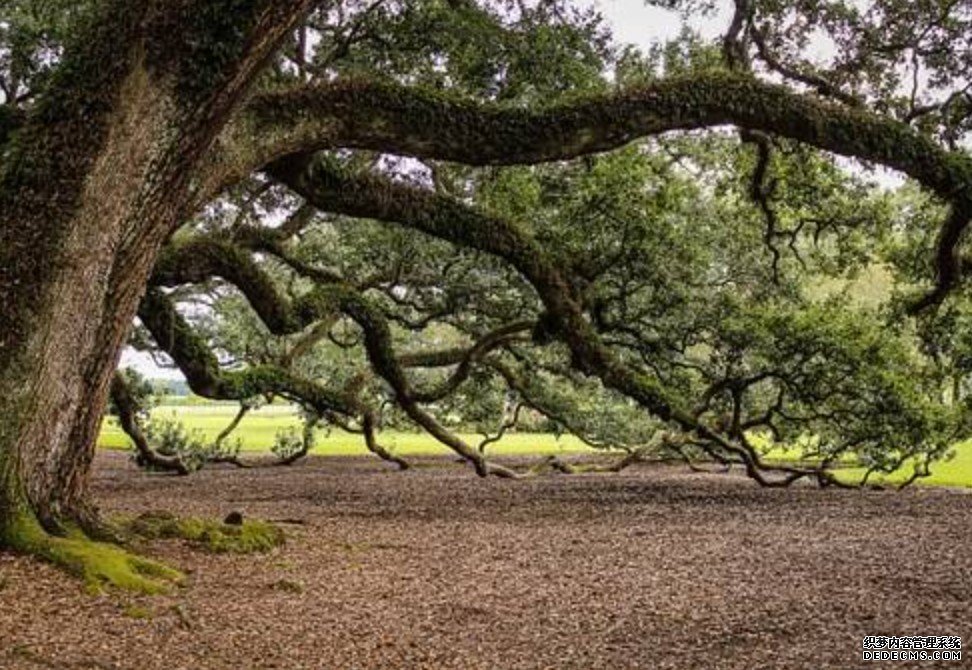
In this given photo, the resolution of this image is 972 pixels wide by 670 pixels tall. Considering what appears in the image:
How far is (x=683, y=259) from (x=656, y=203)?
1445 millimetres

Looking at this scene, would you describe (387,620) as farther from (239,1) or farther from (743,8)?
(743,8)

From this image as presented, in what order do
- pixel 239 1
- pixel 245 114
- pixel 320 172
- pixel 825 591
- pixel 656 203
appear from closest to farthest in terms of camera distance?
pixel 239 1 < pixel 825 591 < pixel 245 114 < pixel 320 172 < pixel 656 203

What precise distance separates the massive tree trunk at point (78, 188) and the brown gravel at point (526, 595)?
37.9 inches

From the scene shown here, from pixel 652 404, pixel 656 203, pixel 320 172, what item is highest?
pixel 656 203

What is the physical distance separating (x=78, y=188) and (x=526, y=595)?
13.8ft

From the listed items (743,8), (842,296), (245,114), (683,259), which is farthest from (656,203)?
(245,114)

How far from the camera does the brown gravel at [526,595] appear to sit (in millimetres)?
5363

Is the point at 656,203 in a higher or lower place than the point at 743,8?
lower

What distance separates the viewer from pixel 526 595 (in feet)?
23.7

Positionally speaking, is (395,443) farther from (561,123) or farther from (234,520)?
(561,123)

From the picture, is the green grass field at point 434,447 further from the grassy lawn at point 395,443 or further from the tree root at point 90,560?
the tree root at point 90,560

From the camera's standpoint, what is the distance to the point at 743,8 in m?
13.2

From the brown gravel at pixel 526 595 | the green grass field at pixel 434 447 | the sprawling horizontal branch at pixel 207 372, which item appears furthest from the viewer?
the green grass field at pixel 434 447

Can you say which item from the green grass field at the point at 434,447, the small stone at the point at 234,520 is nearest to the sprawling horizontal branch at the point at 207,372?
the small stone at the point at 234,520
